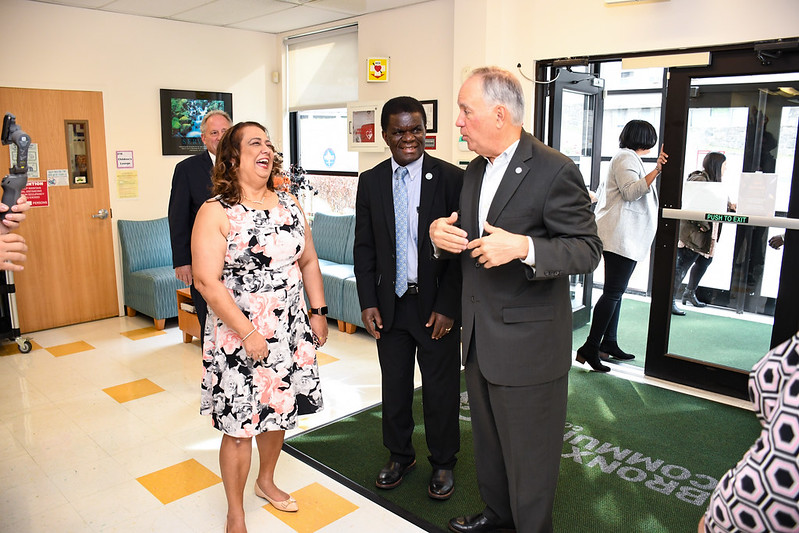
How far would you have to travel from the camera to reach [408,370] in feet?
9.39

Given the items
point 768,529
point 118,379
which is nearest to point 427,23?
point 118,379

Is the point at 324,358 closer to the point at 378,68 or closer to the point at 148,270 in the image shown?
the point at 148,270

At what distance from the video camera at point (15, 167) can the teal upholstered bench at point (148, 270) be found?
12.4 ft

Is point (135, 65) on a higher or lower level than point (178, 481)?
higher

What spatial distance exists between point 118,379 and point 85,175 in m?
2.34

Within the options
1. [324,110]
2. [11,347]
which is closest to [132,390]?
[11,347]

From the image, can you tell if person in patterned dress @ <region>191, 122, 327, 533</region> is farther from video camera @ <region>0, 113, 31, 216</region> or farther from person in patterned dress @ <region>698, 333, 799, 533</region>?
person in patterned dress @ <region>698, 333, 799, 533</region>

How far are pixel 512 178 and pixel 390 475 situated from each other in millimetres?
1572

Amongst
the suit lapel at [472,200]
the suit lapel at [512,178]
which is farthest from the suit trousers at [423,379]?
the suit lapel at [512,178]

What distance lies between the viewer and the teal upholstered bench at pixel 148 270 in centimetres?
560

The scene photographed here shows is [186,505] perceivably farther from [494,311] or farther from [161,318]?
[161,318]

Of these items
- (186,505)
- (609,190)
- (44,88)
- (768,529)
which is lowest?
(186,505)

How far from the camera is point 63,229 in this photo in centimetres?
565

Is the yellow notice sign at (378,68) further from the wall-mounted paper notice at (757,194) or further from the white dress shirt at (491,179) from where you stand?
the white dress shirt at (491,179)
